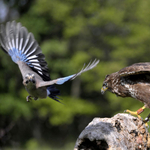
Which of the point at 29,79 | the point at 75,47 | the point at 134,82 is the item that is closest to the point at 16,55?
the point at 29,79

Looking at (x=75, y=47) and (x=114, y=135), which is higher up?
(x=114, y=135)

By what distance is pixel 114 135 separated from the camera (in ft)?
11.8

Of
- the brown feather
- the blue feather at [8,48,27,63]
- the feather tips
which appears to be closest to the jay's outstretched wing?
the feather tips

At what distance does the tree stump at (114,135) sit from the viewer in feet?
11.6

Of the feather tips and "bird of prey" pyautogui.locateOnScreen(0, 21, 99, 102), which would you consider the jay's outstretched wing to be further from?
the feather tips

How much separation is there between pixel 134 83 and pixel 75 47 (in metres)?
11.7

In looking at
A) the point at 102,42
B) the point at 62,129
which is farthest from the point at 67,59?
the point at 62,129

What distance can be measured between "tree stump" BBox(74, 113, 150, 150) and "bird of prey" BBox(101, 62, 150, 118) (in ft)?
2.01

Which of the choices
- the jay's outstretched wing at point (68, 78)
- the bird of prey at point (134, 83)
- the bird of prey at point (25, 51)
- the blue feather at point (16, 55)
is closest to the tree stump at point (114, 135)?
the bird of prey at point (134, 83)

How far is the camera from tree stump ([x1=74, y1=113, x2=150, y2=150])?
3.54m

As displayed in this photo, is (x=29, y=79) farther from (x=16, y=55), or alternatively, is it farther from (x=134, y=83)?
(x=134, y=83)

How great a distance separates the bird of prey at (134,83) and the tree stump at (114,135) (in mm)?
613

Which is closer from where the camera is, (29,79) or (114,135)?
(114,135)

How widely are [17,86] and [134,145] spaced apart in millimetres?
12599
